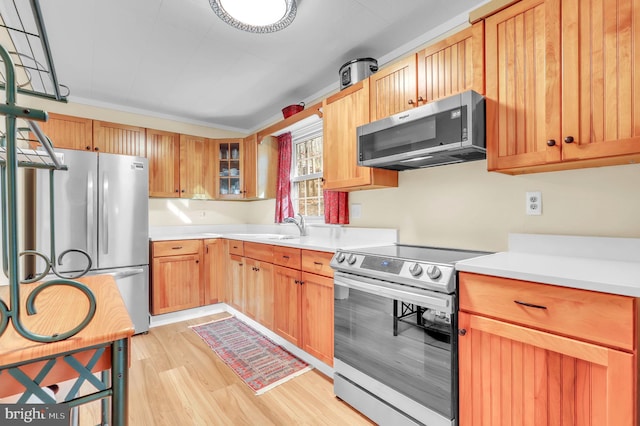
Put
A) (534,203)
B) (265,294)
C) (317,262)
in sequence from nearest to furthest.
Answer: (534,203) → (317,262) → (265,294)

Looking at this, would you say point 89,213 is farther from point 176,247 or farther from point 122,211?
point 176,247

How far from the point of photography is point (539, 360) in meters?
1.20

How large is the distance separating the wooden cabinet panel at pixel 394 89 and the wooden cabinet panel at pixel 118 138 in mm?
2683

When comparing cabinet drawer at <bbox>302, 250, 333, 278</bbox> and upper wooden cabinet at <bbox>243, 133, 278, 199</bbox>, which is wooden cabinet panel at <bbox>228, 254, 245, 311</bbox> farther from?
cabinet drawer at <bbox>302, 250, 333, 278</bbox>

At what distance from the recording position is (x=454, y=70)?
1818 mm

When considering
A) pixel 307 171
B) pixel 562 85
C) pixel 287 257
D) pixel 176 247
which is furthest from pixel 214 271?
pixel 562 85

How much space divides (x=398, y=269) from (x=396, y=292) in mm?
120

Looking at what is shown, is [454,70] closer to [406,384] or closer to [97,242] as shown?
[406,384]

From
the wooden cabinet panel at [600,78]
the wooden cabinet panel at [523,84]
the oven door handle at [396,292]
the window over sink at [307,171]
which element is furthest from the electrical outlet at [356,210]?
the wooden cabinet panel at [600,78]

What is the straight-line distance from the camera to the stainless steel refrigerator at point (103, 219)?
8.74 ft

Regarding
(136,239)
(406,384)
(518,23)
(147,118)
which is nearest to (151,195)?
(136,239)

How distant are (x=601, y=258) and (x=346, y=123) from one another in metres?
1.76

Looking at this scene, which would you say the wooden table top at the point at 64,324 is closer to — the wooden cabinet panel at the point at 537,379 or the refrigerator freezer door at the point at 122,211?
the wooden cabinet panel at the point at 537,379

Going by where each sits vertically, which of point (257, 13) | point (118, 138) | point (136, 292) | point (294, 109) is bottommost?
point (136, 292)
